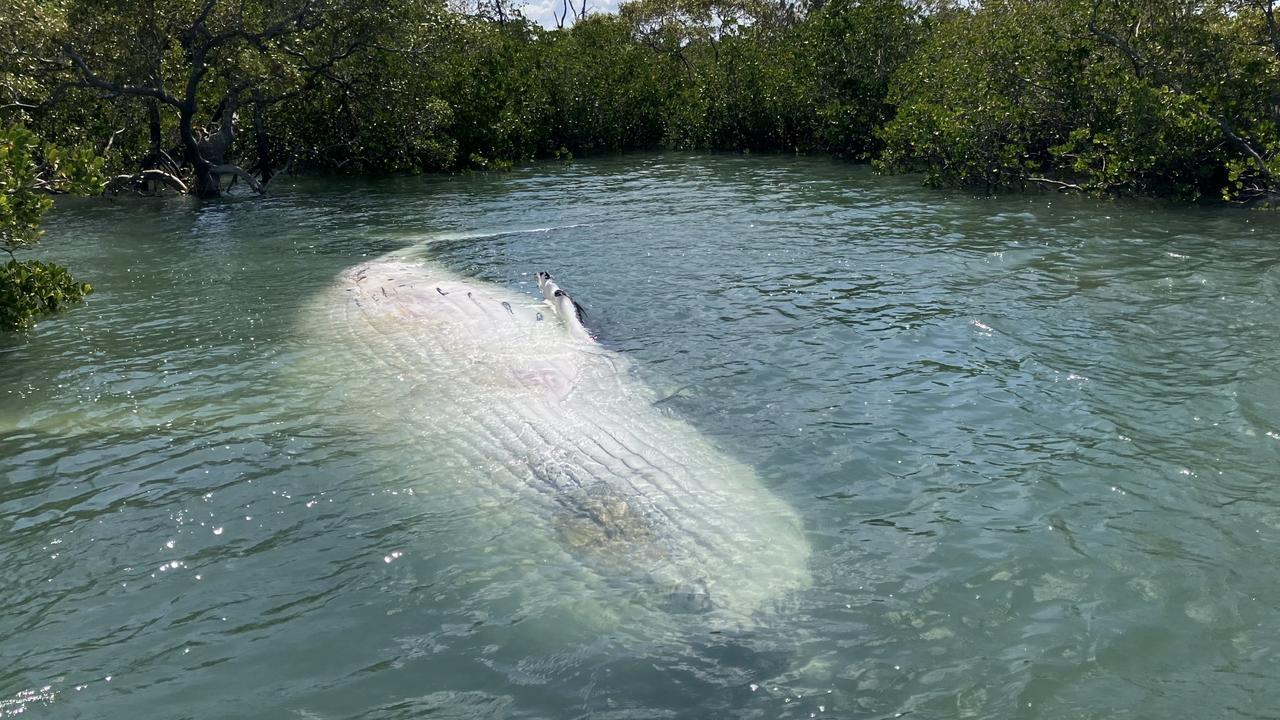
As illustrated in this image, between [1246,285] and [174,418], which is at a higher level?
[1246,285]

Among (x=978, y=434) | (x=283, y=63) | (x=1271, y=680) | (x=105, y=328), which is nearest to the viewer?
(x=1271, y=680)

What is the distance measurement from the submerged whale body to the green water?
0.78 feet

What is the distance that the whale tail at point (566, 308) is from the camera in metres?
7.57

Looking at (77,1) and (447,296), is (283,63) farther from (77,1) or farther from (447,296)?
(447,296)

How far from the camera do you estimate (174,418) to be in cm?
625

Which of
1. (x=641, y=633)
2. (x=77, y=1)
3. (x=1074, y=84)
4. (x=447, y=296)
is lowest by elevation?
(x=641, y=633)

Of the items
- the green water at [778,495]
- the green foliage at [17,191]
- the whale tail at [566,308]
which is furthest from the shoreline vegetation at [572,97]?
the whale tail at [566,308]

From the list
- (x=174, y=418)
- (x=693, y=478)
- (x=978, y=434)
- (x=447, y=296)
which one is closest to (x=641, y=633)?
(x=693, y=478)

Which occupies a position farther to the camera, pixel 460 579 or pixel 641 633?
pixel 460 579

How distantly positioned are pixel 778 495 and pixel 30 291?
6.82m

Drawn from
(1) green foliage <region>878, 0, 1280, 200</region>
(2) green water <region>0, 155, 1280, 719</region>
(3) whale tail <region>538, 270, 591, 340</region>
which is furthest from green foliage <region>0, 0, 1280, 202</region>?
(3) whale tail <region>538, 270, 591, 340</region>

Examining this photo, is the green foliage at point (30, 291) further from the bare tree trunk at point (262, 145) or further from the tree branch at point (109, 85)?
the bare tree trunk at point (262, 145)

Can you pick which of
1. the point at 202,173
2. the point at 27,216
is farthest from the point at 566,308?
the point at 202,173

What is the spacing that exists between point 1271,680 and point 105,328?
8912 millimetres
